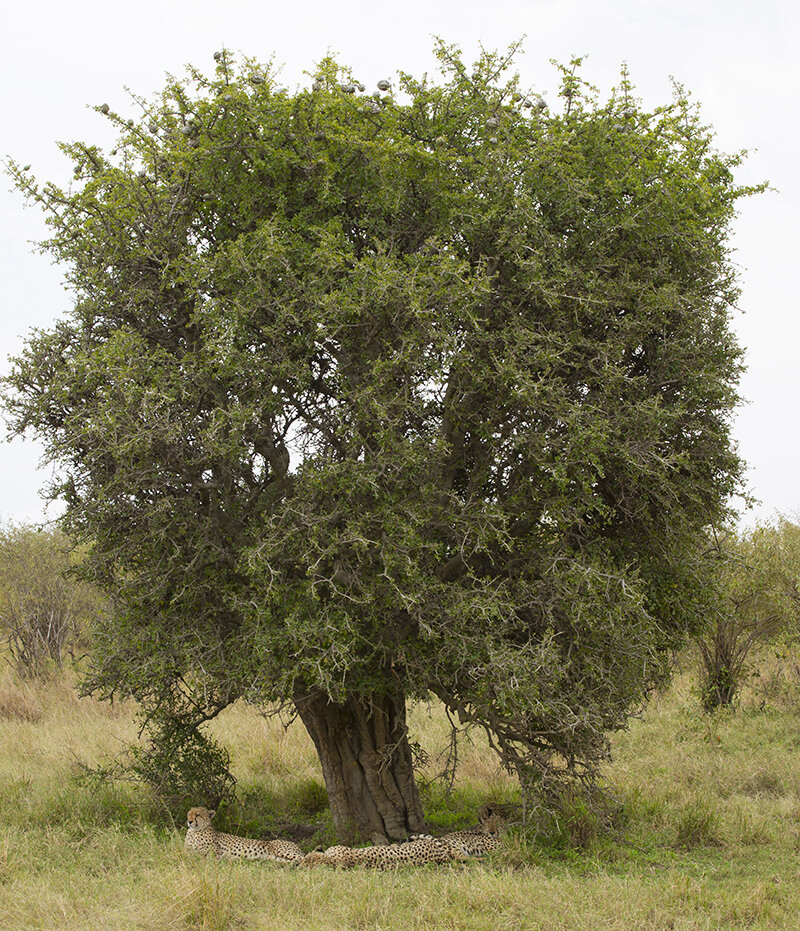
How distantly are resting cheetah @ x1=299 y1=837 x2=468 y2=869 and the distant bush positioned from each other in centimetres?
1405

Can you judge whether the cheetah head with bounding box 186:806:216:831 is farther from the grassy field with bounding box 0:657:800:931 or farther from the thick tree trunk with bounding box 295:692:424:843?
the thick tree trunk with bounding box 295:692:424:843

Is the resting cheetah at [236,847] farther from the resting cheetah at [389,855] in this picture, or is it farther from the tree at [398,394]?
the tree at [398,394]

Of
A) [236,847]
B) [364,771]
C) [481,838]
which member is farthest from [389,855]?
[236,847]

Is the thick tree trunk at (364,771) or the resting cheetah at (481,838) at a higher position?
the thick tree trunk at (364,771)

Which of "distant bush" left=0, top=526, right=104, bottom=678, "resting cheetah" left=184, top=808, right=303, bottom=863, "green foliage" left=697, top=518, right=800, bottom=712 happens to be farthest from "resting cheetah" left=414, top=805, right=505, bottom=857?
"distant bush" left=0, top=526, right=104, bottom=678

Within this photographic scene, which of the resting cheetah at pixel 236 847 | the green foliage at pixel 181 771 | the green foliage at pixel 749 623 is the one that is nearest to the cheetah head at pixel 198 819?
the resting cheetah at pixel 236 847

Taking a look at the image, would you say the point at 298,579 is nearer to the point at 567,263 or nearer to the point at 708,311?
the point at 567,263

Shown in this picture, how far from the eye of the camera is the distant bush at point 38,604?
22.1m

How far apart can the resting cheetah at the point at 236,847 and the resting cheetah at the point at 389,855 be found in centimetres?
23

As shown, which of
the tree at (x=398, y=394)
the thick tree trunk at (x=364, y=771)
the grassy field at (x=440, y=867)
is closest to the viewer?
the grassy field at (x=440, y=867)

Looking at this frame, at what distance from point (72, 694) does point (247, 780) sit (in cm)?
722

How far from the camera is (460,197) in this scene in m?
8.78

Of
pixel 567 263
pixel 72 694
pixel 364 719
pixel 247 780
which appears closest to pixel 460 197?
A: pixel 567 263

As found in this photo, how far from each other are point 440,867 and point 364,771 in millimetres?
1733
